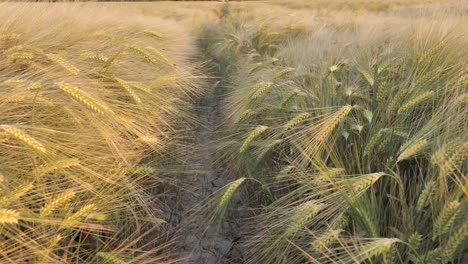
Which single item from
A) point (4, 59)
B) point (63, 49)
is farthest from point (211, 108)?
point (4, 59)

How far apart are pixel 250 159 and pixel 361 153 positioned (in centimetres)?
65

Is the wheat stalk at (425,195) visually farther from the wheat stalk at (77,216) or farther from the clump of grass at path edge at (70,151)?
the wheat stalk at (77,216)

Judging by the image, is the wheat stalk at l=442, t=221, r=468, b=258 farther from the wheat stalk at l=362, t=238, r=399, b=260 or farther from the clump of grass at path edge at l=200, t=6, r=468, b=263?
the wheat stalk at l=362, t=238, r=399, b=260

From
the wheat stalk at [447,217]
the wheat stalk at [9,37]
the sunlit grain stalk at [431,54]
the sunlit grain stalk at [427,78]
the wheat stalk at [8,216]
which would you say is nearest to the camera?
the wheat stalk at [8,216]

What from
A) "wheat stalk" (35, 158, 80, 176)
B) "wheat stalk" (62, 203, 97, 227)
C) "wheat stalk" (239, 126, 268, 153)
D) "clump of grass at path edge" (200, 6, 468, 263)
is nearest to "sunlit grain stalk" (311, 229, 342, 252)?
"clump of grass at path edge" (200, 6, 468, 263)

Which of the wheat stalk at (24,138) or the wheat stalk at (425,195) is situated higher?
the wheat stalk at (24,138)

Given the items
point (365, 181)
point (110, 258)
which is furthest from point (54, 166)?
point (365, 181)

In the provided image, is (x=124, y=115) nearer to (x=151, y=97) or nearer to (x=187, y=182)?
(x=151, y=97)

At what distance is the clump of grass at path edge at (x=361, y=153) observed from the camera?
1178mm

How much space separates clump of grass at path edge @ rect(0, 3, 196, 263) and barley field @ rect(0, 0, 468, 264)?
1cm

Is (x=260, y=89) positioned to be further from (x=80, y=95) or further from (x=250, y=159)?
(x=80, y=95)

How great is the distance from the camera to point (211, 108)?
151 inches

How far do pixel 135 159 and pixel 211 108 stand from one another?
1893mm

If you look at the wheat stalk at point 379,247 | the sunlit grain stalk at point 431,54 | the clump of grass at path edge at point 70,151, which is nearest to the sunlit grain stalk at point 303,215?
the wheat stalk at point 379,247
